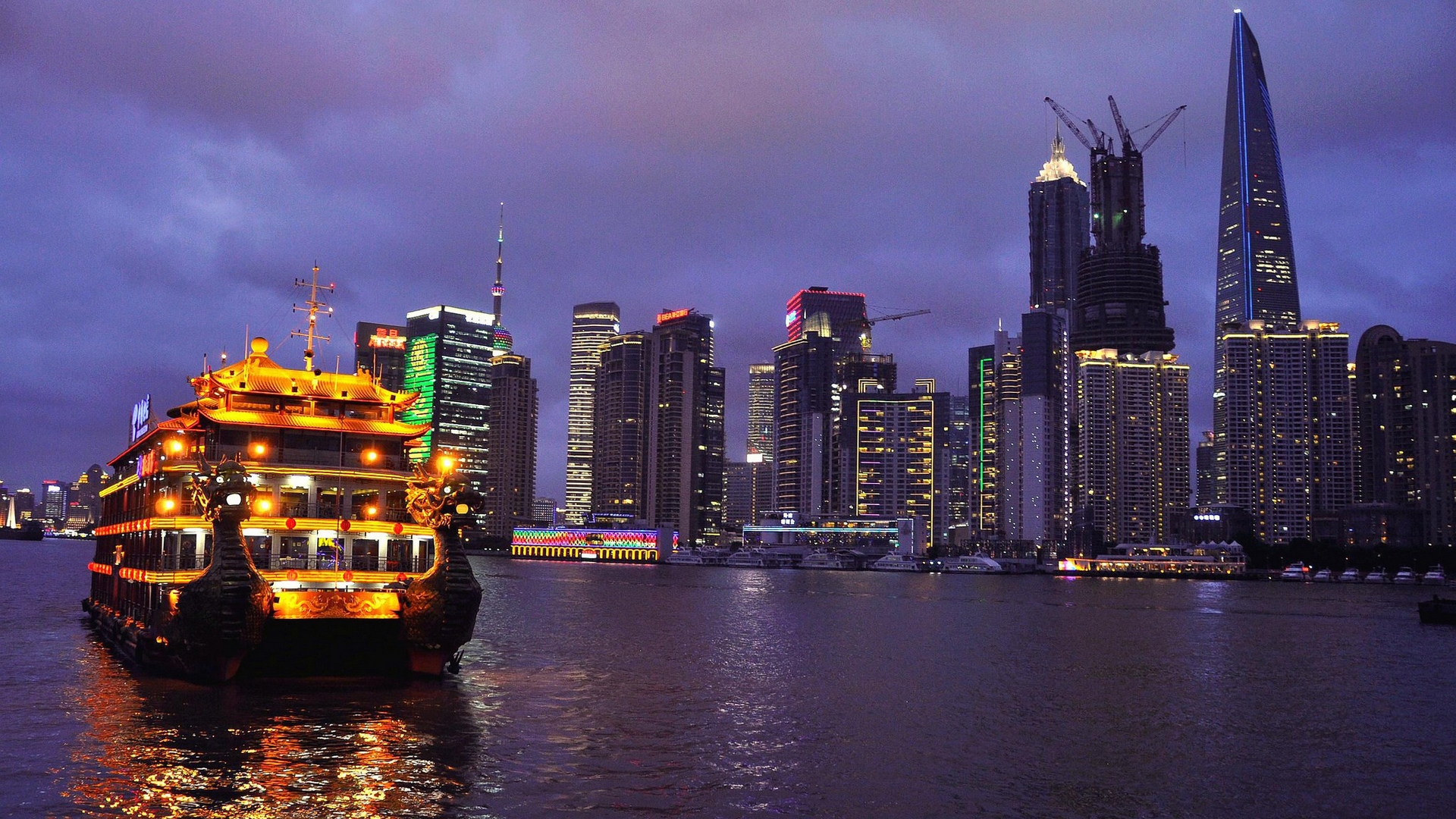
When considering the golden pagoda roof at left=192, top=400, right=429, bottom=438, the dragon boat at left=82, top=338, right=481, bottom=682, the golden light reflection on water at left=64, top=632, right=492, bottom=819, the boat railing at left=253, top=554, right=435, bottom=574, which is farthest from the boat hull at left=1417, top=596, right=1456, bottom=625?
the golden pagoda roof at left=192, top=400, right=429, bottom=438

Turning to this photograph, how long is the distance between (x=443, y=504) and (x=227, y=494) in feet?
22.3

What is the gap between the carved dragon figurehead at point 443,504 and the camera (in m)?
38.5

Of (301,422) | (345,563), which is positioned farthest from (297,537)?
(301,422)

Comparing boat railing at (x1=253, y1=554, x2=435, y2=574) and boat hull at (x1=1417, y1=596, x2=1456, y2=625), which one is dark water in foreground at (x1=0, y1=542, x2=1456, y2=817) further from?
boat hull at (x1=1417, y1=596, x2=1456, y2=625)

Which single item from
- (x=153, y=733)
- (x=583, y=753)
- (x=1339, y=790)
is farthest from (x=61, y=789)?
(x=1339, y=790)

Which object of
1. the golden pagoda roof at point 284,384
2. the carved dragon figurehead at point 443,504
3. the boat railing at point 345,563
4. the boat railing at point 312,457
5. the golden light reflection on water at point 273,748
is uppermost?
the golden pagoda roof at point 284,384

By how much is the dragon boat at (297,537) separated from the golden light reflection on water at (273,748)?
A: 4.50 feet

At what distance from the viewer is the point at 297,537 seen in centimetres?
3934

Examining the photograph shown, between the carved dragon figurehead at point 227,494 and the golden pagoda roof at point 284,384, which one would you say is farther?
the golden pagoda roof at point 284,384

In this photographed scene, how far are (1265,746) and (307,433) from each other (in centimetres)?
3448

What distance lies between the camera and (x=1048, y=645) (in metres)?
69.6

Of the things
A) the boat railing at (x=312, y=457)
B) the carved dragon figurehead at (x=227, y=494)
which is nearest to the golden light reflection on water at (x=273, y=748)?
the carved dragon figurehead at (x=227, y=494)

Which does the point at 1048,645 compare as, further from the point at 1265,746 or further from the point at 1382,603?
the point at 1382,603

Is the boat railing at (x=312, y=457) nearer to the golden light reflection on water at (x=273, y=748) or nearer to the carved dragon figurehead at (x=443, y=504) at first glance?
the carved dragon figurehead at (x=443, y=504)
